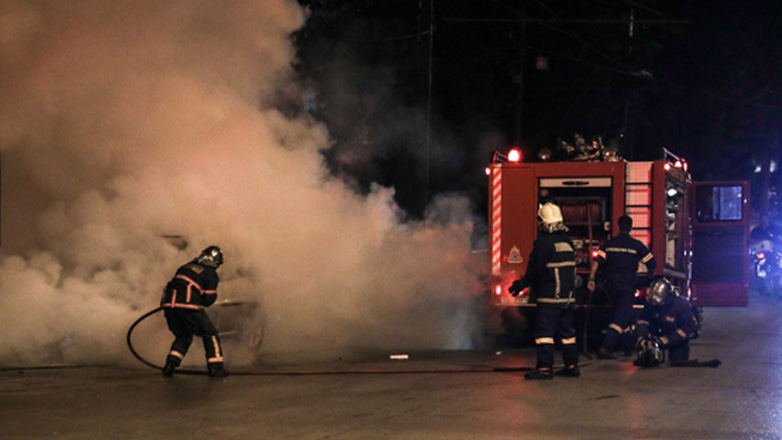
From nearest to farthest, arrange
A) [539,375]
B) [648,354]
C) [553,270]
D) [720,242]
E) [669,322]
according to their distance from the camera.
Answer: [539,375]
[553,270]
[648,354]
[669,322]
[720,242]

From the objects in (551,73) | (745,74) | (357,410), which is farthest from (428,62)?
(357,410)

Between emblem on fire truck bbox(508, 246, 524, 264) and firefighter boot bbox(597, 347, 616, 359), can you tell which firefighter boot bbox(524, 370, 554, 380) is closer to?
firefighter boot bbox(597, 347, 616, 359)

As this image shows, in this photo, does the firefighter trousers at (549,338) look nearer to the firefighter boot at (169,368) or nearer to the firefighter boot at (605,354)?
the firefighter boot at (605,354)

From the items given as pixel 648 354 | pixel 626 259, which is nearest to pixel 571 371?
pixel 648 354

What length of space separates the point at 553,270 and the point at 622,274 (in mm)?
2215

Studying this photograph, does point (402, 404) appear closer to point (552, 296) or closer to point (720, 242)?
point (552, 296)

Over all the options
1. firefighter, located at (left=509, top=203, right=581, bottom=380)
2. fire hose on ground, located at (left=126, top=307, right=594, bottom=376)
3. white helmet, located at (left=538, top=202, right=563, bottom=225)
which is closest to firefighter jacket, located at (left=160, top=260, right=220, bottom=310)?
fire hose on ground, located at (left=126, top=307, right=594, bottom=376)

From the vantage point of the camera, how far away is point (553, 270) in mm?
10875

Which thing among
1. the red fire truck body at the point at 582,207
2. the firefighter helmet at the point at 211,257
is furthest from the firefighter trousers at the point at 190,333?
the red fire truck body at the point at 582,207

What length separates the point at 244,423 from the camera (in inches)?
318

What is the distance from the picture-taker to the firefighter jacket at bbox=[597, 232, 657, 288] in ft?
41.9

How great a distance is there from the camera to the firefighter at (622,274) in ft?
41.6

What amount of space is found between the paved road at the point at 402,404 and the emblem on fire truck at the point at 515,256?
2.02 m

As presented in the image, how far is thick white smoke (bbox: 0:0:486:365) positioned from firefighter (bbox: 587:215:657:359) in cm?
366
